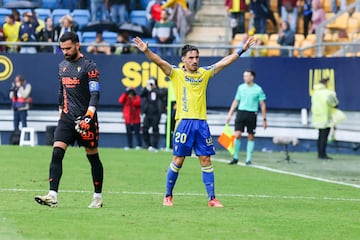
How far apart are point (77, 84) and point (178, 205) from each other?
2153 mm

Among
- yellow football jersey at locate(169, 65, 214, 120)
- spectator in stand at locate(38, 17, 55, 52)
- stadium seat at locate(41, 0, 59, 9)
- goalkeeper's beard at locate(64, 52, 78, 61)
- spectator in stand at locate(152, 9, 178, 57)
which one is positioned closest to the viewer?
goalkeeper's beard at locate(64, 52, 78, 61)

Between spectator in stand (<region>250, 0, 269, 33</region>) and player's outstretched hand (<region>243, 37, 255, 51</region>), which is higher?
player's outstretched hand (<region>243, 37, 255, 51</region>)

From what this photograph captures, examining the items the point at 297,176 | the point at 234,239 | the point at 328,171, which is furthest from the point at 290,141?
the point at 234,239

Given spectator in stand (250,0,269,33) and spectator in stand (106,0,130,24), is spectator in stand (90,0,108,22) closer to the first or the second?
spectator in stand (106,0,130,24)

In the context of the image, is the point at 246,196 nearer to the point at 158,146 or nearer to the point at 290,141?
the point at 290,141

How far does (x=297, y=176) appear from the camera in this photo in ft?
72.7

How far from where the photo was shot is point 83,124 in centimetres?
1369

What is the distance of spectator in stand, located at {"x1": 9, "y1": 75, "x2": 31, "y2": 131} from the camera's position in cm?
3388

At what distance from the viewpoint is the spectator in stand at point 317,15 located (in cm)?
3278

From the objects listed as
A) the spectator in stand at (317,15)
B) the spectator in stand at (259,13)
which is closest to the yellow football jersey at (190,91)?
the spectator in stand at (317,15)

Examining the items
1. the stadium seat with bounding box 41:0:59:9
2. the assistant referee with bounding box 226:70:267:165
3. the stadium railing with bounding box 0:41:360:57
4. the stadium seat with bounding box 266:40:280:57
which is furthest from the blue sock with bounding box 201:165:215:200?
the stadium seat with bounding box 41:0:59:9

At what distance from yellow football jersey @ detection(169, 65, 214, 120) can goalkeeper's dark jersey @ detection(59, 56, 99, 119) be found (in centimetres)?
142

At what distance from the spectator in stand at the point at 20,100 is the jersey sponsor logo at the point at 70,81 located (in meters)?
20.0

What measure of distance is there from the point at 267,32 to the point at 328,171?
10.6m
